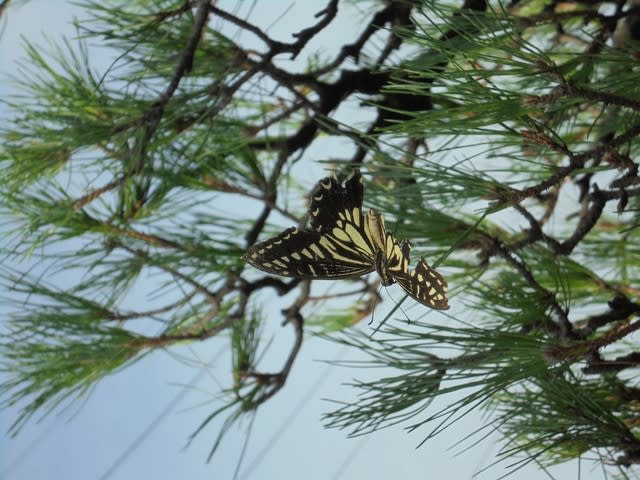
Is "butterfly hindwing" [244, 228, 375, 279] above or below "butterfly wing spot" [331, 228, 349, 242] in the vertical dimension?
below

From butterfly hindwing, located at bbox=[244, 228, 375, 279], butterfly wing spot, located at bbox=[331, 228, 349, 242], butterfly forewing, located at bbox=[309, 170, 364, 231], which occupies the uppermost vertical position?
butterfly forewing, located at bbox=[309, 170, 364, 231]

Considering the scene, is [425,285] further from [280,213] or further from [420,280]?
[280,213]

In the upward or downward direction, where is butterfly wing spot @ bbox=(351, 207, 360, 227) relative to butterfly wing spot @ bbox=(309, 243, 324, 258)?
upward

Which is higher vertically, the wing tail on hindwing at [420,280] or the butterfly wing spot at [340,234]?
the butterfly wing spot at [340,234]

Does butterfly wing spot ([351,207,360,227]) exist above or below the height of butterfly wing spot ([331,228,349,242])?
above

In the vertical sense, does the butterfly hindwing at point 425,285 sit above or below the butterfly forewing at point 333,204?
below

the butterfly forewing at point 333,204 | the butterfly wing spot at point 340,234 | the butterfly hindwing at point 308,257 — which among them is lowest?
the butterfly hindwing at point 308,257

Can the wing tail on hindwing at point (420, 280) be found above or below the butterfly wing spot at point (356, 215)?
below
